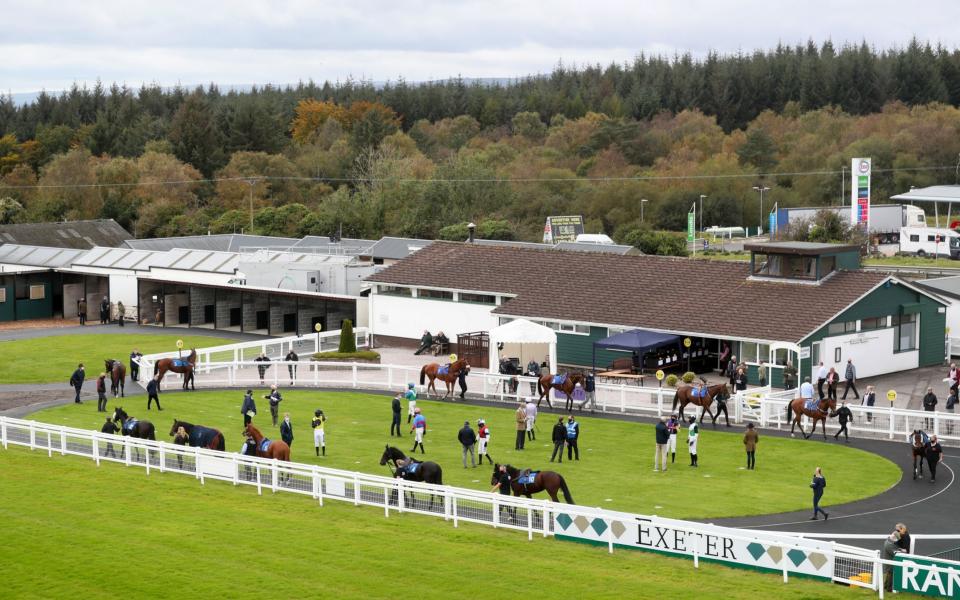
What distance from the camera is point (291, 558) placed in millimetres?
23109

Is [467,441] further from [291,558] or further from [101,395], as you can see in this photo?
[101,395]

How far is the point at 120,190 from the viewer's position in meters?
114

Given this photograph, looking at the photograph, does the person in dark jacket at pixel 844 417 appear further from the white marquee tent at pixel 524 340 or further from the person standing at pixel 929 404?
the white marquee tent at pixel 524 340

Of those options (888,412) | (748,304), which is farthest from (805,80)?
(888,412)

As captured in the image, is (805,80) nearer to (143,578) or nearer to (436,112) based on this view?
(436,112)

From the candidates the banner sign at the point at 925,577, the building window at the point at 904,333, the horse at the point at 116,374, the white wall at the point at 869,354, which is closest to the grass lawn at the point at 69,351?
the horse at the point at 116,374

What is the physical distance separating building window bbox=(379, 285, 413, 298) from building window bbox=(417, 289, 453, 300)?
52 centimetres

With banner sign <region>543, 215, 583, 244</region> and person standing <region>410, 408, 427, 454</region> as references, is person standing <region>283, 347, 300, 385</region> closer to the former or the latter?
person standing <region>410, 408, 427, 454</region>

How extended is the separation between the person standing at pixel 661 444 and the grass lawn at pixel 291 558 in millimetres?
7540

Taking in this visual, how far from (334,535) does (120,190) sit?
94328mm

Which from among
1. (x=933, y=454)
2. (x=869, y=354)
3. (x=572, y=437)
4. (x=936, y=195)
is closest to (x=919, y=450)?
(x=933, y=454)

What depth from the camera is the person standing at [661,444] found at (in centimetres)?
3170

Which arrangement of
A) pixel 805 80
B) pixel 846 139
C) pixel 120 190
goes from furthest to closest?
pixel 805 80 → pixel 846 139 → pixel 120 190

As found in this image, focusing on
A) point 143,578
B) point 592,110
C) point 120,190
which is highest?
point 592,110
